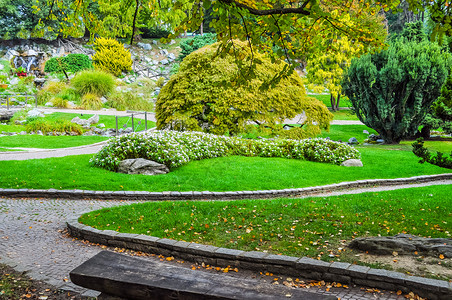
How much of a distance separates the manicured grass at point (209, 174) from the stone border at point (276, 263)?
3.51 meters

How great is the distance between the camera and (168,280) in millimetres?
3479

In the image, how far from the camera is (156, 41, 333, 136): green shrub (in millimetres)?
14305

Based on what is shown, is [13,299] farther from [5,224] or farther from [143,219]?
[5,224]

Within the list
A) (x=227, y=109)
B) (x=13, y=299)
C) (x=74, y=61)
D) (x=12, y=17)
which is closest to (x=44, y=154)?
(x=227, y=109)

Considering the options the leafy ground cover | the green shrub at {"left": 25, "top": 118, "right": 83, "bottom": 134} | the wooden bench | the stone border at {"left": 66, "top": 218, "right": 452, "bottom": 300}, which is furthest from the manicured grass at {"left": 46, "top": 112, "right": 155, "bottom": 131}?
the wooden bench

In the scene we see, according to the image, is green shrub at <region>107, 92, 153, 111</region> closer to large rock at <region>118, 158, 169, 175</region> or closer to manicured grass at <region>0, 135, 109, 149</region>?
manicured grass at <region>0, 135, 109, 149</region>

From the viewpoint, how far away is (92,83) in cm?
2633

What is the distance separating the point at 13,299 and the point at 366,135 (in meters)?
22.7

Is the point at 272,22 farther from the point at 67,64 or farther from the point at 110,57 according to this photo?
the point at 67,64

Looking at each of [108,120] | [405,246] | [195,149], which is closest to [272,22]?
[405,246]

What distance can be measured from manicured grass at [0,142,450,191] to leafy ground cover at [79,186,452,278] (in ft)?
6.85

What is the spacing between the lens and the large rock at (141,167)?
10.9 metres

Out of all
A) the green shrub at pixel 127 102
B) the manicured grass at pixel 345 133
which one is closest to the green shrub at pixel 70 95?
the green shrub at pixel 127 102

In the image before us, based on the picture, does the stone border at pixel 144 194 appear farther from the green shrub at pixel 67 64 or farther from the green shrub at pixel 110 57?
the green shrub at pixel 67 64
